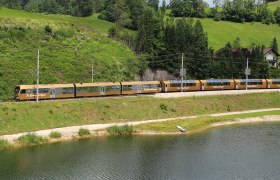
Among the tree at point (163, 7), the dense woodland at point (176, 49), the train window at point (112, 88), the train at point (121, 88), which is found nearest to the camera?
the train at point (121, 88)

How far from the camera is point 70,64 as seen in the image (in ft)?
295

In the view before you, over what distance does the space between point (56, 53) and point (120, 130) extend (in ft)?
131

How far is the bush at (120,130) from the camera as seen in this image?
193 ft

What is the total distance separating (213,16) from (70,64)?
106 metres

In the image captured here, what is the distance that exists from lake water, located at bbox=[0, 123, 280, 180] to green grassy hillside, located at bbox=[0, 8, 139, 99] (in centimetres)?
2345

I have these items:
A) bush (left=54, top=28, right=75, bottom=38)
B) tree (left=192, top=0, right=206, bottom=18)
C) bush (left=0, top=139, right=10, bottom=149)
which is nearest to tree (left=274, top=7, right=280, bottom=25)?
tree (left=192, top=0, right=206, bottom=18)

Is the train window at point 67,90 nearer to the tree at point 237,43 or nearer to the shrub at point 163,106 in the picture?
the shrub at point 163,106

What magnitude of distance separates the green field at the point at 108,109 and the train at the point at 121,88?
13.1 ft

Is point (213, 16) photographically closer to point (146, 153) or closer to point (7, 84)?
point (7, 84)

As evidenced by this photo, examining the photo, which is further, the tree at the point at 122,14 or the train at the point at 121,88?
the tree at the point at 122,14

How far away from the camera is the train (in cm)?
6538

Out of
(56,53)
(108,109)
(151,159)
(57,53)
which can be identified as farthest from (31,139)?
(57,53)

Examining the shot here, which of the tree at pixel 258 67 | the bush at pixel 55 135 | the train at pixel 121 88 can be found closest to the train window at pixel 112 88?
the train at pixel 121 88

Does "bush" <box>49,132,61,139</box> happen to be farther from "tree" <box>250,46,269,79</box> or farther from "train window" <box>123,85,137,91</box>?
"tree" <box>250,46,269,79</box>
